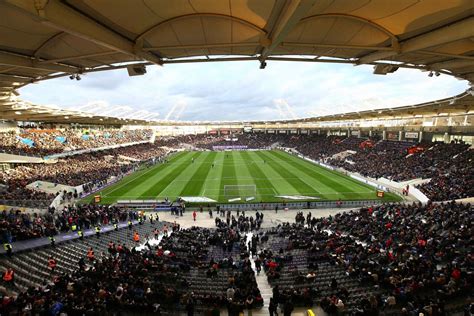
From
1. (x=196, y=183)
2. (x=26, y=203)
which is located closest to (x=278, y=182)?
(x=196, y=183)

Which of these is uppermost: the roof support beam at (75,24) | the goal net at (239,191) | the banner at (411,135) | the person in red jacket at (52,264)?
the roof support beam at (75,24)

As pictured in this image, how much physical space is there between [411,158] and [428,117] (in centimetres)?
817

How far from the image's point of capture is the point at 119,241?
56.4ft

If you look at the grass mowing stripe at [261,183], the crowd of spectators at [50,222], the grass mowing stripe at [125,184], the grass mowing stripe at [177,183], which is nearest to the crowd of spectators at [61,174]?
the grass mowing stripe at [125,184]

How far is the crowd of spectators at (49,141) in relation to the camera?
38219 mm

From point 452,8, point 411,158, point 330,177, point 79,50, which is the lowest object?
point 330,177

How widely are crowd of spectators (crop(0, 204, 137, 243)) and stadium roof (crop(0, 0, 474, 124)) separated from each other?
9682 millimetres

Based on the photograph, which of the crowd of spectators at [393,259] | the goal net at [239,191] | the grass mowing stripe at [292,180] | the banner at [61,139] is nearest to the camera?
the crowd of spectators at [393,259]

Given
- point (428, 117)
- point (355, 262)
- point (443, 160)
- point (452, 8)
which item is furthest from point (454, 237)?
point (428, 117)

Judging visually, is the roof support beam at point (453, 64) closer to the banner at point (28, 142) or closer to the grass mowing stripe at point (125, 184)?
the grass mowing stripe at point (125, 184)

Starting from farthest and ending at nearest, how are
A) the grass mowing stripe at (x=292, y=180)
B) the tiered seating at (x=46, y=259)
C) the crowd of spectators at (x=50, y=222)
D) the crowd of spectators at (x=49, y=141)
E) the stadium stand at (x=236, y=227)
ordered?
the crowd of spectators at (x=49, y=141)
the grass mowing stripe at (x=292, y=180)
the crowd of spectators at (x=50, y=222)
the tiered seating at (x=46, y=259)
the stadium stand at (x=236, y=227)

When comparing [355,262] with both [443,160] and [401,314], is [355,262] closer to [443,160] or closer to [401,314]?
[401,314]

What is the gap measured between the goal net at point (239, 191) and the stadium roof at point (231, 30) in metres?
24.8

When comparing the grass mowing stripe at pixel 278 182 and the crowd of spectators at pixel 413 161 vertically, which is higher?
the crowd of spectators at pixel 413 161
